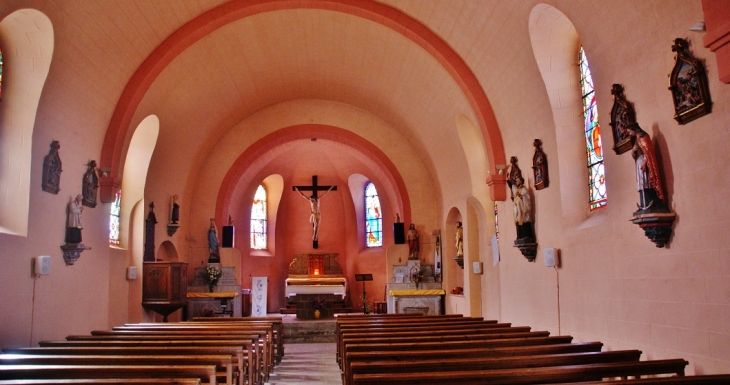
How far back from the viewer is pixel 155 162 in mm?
15797

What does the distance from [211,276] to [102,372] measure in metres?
12.8

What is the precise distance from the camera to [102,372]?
5531 millimetres

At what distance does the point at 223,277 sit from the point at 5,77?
10.4 metres

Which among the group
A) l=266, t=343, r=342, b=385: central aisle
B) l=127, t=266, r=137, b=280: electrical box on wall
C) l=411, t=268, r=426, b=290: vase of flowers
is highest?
l=127, t=266, r=137, b=280: electrical box on wall

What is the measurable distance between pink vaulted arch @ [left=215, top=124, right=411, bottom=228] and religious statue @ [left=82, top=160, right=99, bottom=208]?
24.7ft

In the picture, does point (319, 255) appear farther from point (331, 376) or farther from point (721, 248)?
point (721, 248)

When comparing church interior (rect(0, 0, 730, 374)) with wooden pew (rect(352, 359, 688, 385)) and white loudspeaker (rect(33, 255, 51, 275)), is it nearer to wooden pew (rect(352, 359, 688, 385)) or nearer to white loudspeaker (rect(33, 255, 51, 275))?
white loudspeaker (rect(33, 255, 51, 275))

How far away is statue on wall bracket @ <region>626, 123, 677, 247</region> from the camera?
637 cm

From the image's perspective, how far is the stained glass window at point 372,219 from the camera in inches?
957

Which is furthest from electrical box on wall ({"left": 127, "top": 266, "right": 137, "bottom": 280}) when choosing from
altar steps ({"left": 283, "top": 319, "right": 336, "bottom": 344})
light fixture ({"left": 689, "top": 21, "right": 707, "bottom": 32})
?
light fixture ({"left": 689, "top": 21, "right": 707, "bottom": 32})

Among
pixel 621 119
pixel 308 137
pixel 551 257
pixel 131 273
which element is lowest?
pixel 131 273

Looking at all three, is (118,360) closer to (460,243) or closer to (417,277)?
(460,243)

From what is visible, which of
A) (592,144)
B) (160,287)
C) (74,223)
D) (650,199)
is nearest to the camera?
(650,199)

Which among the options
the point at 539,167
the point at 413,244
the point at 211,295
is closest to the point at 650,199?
the point at 539,167
